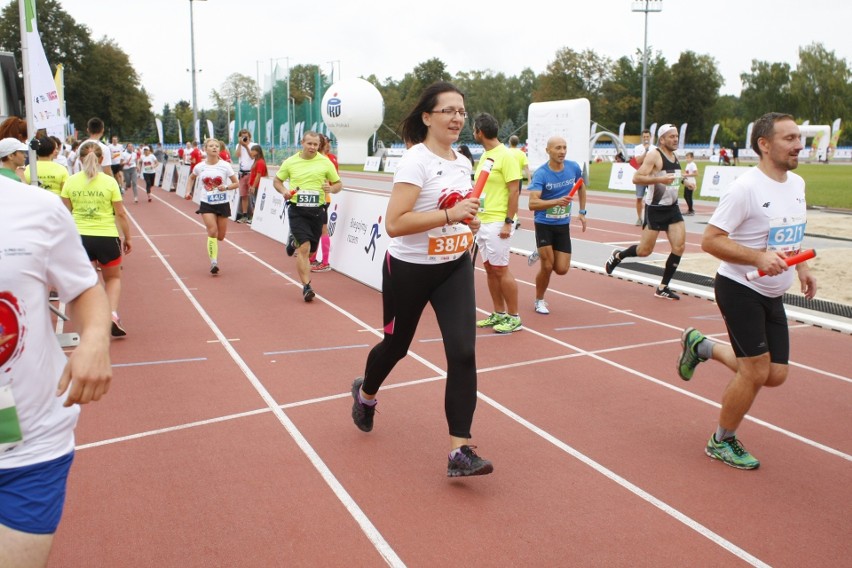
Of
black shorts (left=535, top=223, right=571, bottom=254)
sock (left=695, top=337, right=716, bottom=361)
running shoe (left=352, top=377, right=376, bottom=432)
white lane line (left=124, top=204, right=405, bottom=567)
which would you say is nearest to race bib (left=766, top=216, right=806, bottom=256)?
sock (left=695, top=337, right=716, bottom=361)

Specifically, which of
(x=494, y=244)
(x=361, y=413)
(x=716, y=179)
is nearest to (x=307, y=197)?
(x=494, y=244)

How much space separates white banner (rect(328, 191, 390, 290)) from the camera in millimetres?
10906

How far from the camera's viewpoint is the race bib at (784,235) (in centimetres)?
448

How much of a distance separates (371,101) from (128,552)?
57064 millimetres

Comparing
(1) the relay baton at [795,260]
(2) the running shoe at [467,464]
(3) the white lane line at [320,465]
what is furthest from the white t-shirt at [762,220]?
(3) the white lane line at [320,465]

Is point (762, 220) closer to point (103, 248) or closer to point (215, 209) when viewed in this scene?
point (103, 248)

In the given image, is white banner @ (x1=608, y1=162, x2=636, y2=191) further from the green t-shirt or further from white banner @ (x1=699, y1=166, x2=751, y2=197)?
the green t-shirt

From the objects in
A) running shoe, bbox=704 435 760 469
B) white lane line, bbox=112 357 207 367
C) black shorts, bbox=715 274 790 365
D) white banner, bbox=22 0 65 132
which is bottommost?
white lane line, bbox=112 357 207 367

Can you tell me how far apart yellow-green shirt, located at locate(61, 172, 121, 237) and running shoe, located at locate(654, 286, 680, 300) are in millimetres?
6525

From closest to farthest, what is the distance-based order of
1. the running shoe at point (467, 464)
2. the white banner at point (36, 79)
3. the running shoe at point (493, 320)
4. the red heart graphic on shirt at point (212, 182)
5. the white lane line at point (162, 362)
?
the running shoe at point (467, 464)
the white lane line at point (162, 362)
the running shoe at point (493, 320)
the white banner at point (36, 79)
the red heart graphic on shirt at point (212, 182)

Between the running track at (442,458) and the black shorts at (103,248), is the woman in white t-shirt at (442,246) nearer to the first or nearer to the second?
the running track at (442,458)

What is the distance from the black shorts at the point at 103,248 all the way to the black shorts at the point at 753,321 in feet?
19.2

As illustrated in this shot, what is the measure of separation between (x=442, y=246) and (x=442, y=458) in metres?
1.38

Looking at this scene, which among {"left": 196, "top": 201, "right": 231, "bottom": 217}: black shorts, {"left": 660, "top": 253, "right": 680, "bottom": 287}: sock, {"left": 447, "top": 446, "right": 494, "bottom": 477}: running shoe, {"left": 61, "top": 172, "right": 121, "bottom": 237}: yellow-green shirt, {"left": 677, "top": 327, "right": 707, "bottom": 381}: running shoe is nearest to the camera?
{"left": 447, "top": 446, "right": 494, "bottom": 477}: running shoe
